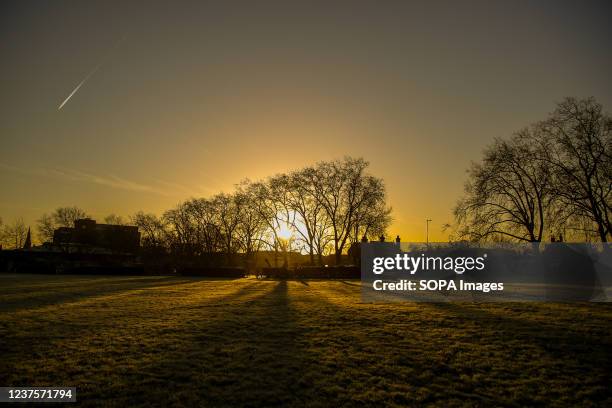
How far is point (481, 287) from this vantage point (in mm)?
26969

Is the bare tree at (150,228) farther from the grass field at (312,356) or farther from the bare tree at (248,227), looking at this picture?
the grass field at (312,356)

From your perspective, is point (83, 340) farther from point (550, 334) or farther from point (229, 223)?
point (229, 223)

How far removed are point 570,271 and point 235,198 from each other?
180 ft

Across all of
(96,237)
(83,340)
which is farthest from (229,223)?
(83,340)

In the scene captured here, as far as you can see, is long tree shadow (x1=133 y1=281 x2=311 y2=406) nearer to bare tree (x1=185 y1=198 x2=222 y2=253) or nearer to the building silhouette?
bare tree (x1=185 y1=198 x2=222 y2=253)

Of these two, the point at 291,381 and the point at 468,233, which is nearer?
the point at 291,381

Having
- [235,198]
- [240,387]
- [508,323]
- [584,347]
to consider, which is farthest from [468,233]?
[235,198]

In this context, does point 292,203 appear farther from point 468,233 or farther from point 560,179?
point 560,179

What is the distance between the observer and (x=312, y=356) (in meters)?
9.46

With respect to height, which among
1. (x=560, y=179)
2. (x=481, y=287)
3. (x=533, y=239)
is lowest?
(x=481, y=287)

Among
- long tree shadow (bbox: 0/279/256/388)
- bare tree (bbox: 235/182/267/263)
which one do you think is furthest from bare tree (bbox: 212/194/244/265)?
long tree shadow (bbox: 0/279/256/388)

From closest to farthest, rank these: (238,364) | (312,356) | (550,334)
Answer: (238,364)
(312,356)
(550,334)

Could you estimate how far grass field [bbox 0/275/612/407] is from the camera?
7230 mm

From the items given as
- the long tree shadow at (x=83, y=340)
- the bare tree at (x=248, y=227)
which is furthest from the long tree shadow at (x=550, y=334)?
the bare tree at (x=248, y=227)
